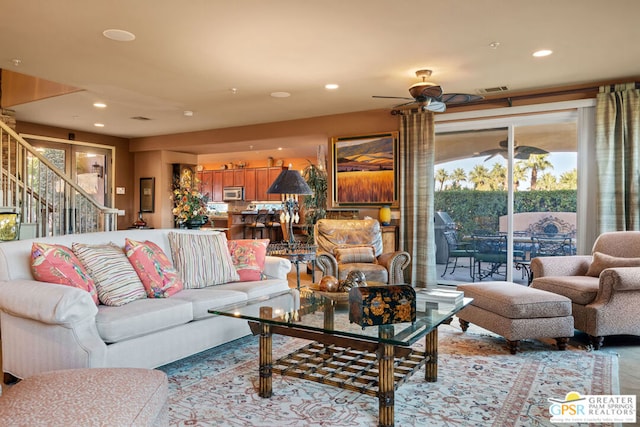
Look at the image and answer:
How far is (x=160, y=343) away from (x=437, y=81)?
164 inches

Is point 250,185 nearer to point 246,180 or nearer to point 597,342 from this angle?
point 246,180

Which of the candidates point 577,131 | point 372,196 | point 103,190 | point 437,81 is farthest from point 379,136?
point 103,190

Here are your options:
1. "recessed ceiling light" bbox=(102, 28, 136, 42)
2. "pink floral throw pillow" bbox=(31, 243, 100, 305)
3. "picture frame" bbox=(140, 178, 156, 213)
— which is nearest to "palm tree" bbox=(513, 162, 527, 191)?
"recessed ceiling light" bbox=(102, 28, 136, 42)

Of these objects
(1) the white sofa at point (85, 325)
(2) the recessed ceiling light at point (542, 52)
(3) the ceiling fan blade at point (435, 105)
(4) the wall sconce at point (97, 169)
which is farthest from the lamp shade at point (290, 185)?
(4) the wall sconce at point (97, 169)

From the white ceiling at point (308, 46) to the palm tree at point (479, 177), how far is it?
3.57ft

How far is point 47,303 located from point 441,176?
5.26 metres

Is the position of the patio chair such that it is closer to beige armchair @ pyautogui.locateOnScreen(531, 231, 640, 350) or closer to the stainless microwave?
beige armchair @ pyautogui.locateOnScreen(531, 231, 640, 350)

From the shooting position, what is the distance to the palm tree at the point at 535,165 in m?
5.66

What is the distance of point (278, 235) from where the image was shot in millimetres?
10844

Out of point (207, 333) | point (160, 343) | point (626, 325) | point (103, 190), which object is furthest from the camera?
point (103, 190)

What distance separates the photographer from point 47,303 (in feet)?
7.43

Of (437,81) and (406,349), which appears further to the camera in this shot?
(437,81)

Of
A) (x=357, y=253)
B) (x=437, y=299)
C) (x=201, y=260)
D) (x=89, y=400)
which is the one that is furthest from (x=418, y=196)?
(x=89, y=400)

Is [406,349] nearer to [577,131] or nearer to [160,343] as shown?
[160,343]
